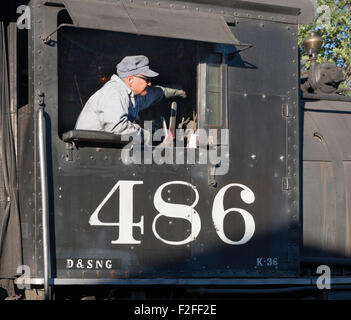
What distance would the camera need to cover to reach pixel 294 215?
5238mm

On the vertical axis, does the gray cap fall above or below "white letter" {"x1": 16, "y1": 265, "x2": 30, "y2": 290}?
above

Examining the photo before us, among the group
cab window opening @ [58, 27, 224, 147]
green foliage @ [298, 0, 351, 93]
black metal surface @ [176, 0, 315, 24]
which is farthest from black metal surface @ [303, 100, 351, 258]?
green foliage @ [298, 0, 351, 93]

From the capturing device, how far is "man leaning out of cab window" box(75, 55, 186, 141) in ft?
15.9

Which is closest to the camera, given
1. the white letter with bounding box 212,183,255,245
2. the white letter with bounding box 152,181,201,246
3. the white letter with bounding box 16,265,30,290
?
the white letter with bounding box 16,265,30,290

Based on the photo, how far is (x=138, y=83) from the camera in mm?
5094

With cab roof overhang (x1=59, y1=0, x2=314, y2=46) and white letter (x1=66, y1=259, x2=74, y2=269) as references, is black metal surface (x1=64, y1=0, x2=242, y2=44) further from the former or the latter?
white letter (x1=66, y1=259, x2=74, y2=269)

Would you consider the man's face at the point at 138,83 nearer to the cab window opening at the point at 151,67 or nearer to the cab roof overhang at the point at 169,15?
the cab window opening at the point at 151,67

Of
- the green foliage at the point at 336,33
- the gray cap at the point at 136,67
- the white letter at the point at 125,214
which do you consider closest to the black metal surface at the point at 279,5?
the gray cap at the point at 136,67

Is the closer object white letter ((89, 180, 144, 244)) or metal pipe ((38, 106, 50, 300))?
metal pipe ((38, 106, 50, 300))

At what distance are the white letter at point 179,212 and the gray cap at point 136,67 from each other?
848 millimetres

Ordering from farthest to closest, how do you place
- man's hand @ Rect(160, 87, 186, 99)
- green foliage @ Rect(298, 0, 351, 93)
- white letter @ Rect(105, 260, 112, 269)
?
green foliage @ Rect(298, 0, 351, 93) < man's hand @ Rect(160, 87, 186, 99) < white letter @ Rect(105, 260, 112, 269)

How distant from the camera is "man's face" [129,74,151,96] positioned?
508cm

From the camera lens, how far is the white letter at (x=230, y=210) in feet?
16.2

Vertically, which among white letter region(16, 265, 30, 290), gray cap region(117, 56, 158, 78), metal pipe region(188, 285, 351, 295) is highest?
gray cap region(117, 56, 158, 78)
